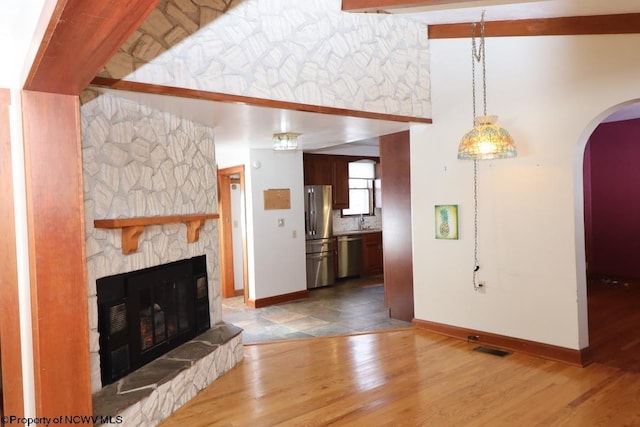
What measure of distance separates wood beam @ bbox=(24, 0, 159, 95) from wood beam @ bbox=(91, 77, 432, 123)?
72cm

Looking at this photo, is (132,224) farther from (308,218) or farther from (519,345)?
(308,218)

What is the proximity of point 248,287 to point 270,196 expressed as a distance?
127 centimetres

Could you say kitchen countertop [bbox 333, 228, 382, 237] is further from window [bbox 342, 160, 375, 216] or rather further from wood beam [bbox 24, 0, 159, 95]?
wood beam [bbox 24, 0, 159, 95]

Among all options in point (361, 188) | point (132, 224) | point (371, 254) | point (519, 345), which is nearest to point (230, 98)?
point (132, 224)

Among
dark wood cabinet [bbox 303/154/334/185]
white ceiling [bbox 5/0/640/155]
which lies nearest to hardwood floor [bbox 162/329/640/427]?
white ceiling [bbox 5/0/640/155]

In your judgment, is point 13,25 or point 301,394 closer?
point 13,25

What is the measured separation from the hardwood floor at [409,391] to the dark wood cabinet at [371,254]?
375cm

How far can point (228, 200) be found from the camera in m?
6.62

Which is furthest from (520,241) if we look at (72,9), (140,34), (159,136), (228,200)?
(228,200)

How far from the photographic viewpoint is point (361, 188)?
848 cm

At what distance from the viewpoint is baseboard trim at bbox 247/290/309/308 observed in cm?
594

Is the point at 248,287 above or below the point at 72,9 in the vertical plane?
below

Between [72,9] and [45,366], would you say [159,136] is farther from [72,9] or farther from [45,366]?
[72,9]

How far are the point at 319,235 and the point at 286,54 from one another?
Result: 4.00m
